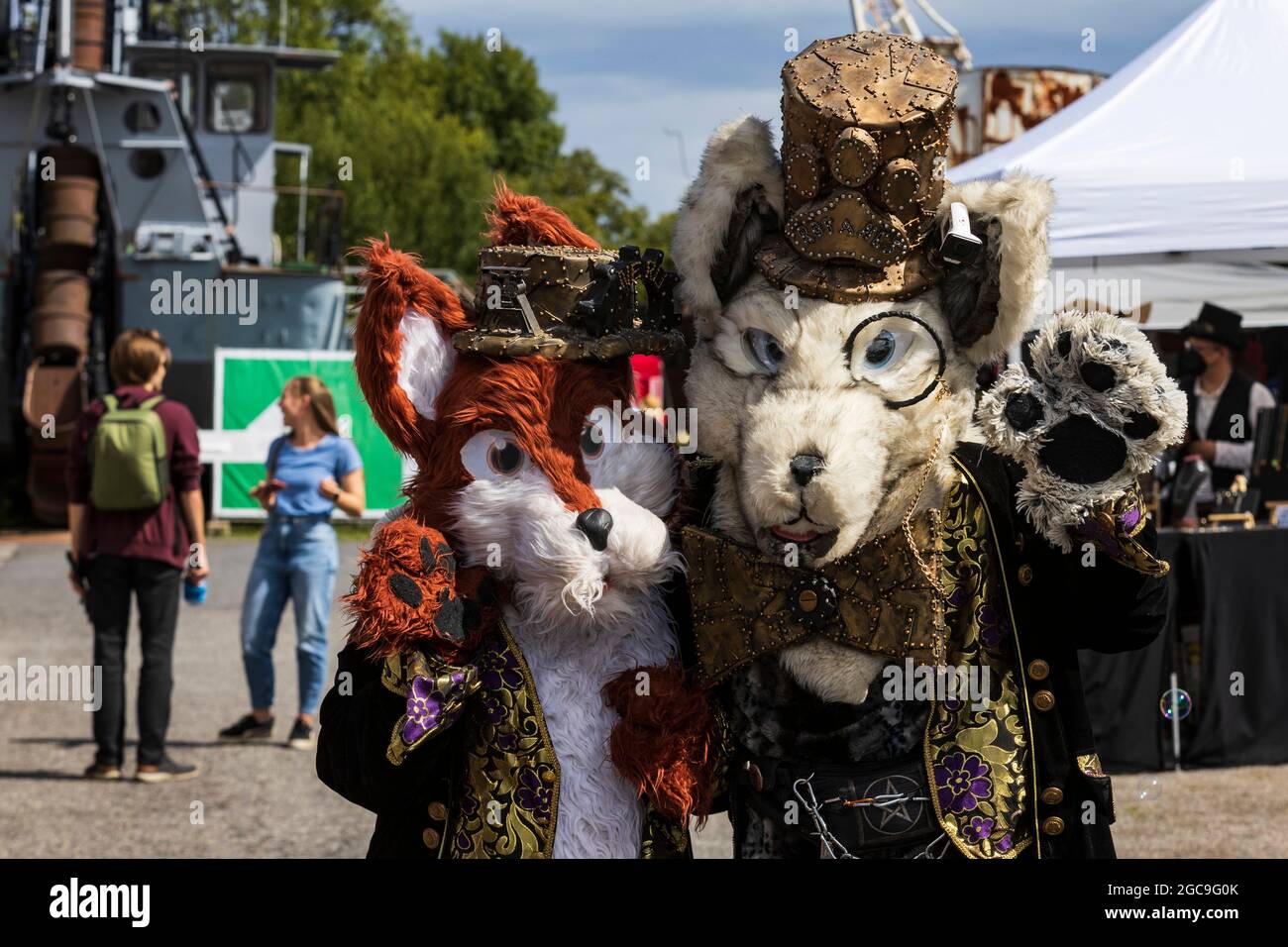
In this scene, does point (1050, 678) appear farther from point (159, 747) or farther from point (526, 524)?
point (159, 747)

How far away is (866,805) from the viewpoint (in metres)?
2.44

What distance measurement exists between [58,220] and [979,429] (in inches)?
626

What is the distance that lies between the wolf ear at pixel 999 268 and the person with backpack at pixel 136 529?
4.35 meters

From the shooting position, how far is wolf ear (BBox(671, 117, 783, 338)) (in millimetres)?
2461

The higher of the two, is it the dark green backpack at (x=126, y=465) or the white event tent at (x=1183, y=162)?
the white event tent at (x=1183, y=162)

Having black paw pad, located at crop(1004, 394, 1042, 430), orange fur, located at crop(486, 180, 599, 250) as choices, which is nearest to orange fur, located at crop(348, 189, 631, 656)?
orange fur, located at crop(486, 180, 599, 250)

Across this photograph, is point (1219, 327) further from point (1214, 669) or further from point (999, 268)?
point (999, 268)

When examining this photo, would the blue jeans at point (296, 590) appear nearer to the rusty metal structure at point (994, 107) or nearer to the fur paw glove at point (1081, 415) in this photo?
the fur paw glove at point (1081, 415)

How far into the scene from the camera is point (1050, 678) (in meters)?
2.49

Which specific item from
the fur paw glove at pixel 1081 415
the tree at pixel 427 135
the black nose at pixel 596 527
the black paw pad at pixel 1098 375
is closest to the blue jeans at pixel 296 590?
the black nose at pixel 596 527

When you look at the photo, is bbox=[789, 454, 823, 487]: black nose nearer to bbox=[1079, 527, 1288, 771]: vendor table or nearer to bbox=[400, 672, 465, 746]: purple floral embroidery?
bbox=[400, 672, 465, 746]: purple floral embroidery

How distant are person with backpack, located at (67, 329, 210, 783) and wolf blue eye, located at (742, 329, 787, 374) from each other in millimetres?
4140

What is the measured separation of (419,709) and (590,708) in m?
0.30

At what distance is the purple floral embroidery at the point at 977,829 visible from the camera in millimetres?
2428
